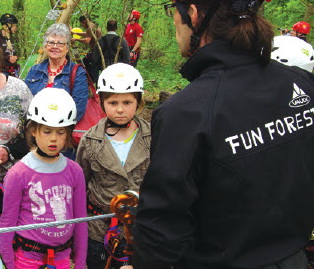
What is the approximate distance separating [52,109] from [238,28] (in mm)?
1849

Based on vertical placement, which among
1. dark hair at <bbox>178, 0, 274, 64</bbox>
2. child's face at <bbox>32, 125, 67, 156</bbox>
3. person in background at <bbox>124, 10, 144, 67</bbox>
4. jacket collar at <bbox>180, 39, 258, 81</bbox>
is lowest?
child's face at <bbox>32, 125, 67, 156</bbox>

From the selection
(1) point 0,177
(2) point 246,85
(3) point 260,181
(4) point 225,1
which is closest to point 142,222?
(3) point 260,181

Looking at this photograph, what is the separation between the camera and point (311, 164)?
178cm

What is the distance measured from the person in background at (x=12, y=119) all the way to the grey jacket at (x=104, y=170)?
2.08 ft

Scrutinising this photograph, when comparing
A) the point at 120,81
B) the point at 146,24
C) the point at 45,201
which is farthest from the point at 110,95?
the point at 146,24

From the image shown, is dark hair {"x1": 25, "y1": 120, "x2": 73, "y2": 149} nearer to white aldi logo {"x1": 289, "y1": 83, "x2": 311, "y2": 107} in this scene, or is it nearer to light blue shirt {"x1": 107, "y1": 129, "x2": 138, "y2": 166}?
light blue shirt {"x1": 107, "y1": 129, "x2": 138, "y2": 166}

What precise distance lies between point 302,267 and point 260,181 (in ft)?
1.76

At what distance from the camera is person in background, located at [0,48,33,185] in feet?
11.6

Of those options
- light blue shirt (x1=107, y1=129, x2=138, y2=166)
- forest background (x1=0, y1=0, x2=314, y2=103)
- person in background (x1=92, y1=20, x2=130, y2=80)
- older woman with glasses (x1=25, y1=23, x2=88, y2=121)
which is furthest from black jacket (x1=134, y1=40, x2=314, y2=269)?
person in background (x1=92, y1=20, x2=130, y2=80)

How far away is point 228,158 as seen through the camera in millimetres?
1562

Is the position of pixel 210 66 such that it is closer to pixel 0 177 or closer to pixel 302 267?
pixel 302 267

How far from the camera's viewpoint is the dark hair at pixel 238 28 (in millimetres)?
1667

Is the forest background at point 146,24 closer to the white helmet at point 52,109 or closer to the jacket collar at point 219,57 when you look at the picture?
the white helmet at point 52,109

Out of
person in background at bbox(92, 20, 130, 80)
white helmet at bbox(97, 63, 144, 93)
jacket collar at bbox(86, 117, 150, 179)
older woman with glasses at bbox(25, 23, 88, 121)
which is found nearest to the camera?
jacket collar at bbox(86, 117, 150, 179)
